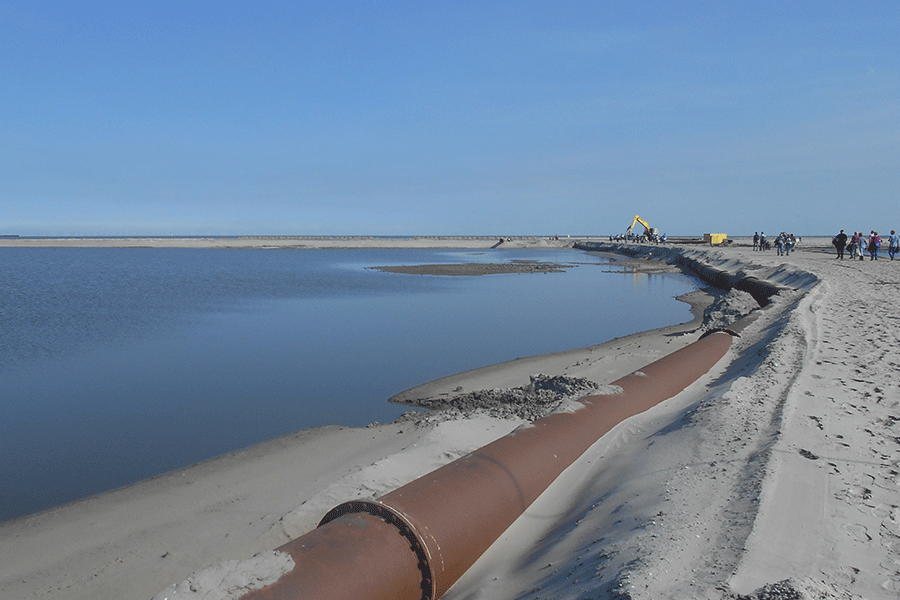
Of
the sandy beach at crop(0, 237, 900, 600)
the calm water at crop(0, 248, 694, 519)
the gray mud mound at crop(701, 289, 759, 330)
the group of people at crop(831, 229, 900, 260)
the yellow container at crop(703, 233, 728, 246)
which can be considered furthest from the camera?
the yellow container at crop(703, 233, 728, 246)

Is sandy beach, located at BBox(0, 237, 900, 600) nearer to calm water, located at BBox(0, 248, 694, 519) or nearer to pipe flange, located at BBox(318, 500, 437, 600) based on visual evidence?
pipe flange, located at BBox(318, 500, 437, 600)

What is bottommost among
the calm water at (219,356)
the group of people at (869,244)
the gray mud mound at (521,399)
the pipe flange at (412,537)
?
the calm water at (219,356)

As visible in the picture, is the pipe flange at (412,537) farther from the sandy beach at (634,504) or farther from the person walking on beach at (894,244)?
the person walking on beach at (894,244)

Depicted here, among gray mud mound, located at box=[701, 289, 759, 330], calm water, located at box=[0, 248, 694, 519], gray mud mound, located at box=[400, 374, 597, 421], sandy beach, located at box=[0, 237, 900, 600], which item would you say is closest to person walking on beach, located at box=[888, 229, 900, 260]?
calm water, located at box=[0, 248, 694, 519]

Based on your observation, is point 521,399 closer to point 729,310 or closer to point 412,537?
point 412,537

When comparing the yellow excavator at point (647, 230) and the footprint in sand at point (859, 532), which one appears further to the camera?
the yellow excavator at point (647, 230)

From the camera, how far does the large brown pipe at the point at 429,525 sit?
3213 millimetres

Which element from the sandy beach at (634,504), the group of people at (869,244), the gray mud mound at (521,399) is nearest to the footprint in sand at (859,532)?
the sandy beach at (634,504)

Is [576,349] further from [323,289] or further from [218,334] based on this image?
[323,289]

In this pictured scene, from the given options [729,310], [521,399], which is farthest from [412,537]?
[729,310]

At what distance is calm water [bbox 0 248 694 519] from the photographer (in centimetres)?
788

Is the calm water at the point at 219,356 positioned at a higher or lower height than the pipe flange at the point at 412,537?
lower

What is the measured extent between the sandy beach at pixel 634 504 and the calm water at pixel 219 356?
1170mm

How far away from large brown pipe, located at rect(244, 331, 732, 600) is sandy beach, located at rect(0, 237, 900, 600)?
0.96ft
